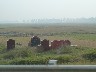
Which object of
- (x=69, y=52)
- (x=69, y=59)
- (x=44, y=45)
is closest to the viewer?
(x=69, y=59)

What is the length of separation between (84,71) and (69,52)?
56.2 feet

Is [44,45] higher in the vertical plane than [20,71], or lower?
lower

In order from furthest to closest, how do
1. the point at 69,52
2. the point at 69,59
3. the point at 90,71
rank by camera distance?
the point at 69,52, the point at 69,59, the point at 90,71

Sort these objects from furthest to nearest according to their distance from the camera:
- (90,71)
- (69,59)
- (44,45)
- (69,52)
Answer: (44,45) → (69,52) → (69,59) → (90,71)

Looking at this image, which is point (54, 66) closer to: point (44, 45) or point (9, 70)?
point (9, 70)

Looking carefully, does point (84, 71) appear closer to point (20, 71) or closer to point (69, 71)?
point (69, 71)

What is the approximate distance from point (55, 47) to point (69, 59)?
7189 millimetres

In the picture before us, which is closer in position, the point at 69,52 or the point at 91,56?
the point at 91,56

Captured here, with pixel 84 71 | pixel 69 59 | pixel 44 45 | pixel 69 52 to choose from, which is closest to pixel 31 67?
pixel 84 71

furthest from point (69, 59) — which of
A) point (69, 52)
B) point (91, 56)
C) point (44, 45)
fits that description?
point (44, 45)

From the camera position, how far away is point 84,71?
4180 mm

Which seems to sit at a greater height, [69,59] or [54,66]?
[54,66]

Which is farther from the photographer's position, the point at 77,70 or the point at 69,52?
the point at 69,52

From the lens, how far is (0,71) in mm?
4336
